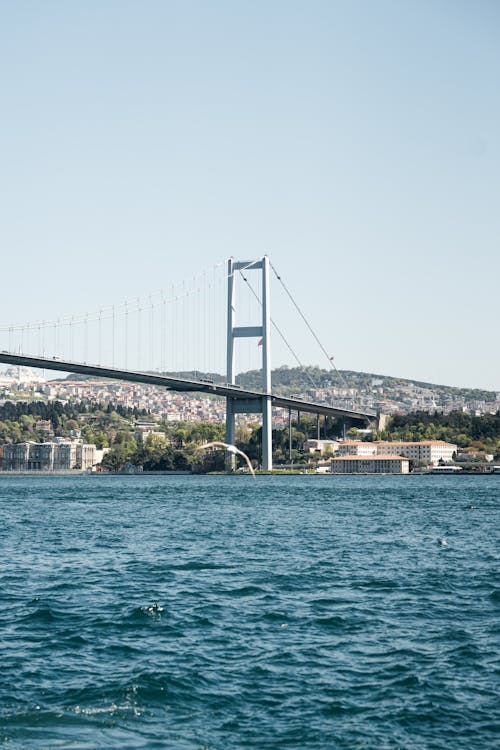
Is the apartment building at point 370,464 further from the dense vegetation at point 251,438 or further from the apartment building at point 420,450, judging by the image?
the apartment building at point 420,450

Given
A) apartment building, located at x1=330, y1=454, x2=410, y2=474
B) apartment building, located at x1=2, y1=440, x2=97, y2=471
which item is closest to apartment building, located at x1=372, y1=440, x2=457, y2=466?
apartment building, located at x1=330, y1=454, x2=410, y2=474

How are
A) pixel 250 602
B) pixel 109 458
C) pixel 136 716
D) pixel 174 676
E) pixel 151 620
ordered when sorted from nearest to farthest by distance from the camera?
pixel 136 716, pixel 174 676, pixel 151 620, pixel 250 602, pixel 109 458

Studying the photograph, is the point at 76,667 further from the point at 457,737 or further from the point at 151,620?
the point at 457,737

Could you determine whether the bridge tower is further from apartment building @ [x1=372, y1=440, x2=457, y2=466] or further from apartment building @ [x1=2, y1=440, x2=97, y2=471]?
apartment building @ [x1=2, y1=440, x2=97, y2=471]

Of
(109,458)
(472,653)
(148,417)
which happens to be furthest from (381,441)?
(472,653)

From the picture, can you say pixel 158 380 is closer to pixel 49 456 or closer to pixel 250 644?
pixel 250 644
